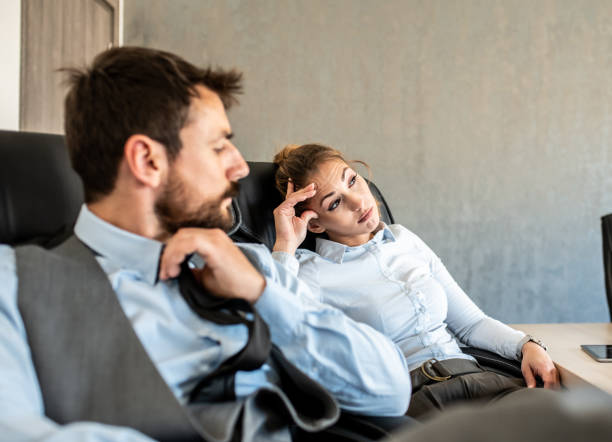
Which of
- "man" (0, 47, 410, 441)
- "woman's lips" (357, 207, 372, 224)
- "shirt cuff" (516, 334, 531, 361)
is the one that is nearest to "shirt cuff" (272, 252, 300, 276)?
"woman's lips" (357, 207, 372, 224)

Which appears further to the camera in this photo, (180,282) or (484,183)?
(484,183)

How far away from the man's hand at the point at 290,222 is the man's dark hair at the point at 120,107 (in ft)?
1.96

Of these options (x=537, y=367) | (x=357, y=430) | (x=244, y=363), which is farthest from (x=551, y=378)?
(x=244, y=363)

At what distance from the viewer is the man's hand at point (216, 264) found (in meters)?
0.95

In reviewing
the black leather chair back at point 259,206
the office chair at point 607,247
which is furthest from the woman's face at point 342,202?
the office chair at point 607,247

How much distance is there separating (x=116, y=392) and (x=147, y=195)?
348mm

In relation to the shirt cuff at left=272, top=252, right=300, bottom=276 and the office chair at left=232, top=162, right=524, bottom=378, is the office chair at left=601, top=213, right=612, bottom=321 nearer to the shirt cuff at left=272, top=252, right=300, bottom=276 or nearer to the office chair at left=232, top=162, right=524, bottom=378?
the office chair at left=232, top=162, right=524, bottom=378

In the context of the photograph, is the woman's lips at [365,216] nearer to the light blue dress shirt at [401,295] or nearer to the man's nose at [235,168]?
the light blue dress shirt at [401,295]

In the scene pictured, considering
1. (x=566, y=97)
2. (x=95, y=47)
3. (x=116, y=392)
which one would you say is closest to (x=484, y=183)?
(x=566, y=97)

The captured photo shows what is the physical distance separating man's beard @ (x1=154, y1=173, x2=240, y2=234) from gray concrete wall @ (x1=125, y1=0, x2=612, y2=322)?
66.8 inches

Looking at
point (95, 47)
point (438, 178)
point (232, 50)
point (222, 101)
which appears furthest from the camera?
point (438, 178)

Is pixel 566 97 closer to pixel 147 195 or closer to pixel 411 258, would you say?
pixel 411 258

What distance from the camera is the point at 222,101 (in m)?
1.10

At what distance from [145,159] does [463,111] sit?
2185mm
